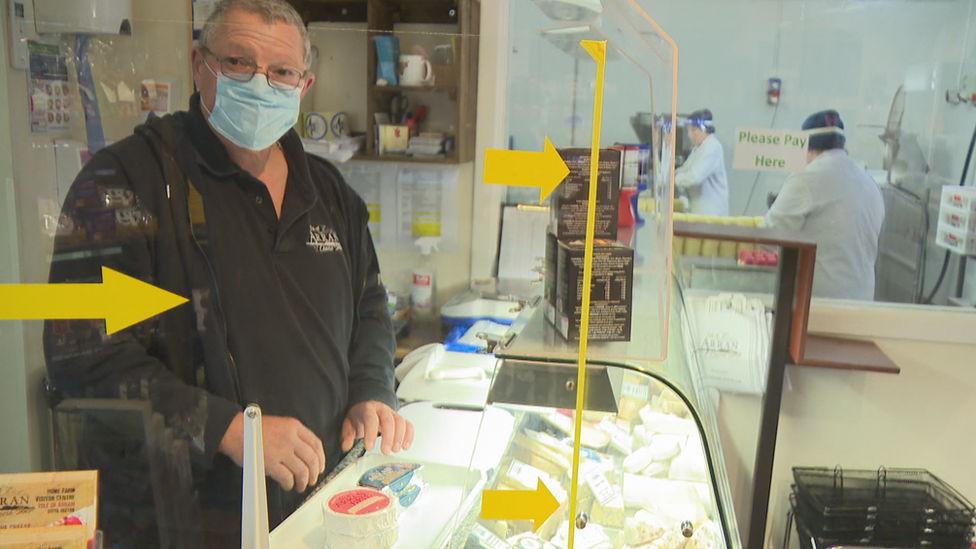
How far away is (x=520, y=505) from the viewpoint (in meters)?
0.95

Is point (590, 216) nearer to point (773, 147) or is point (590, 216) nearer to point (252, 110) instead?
point (252, 110)

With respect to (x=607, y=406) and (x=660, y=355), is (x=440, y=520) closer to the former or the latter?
(x=607, y=406)

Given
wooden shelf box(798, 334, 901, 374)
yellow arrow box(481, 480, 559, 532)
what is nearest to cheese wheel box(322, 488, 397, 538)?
yellow arrow box(481, 480, 559, 532)

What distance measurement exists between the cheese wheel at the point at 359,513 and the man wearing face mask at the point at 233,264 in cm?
6

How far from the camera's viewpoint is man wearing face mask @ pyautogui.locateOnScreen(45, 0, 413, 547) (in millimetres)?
875

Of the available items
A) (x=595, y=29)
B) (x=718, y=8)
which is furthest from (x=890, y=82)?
(x=595, y=29)

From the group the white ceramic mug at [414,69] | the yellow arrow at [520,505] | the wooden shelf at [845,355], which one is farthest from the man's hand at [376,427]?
the wooden shelf at [845,355]

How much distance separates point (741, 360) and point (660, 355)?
1.66 meters

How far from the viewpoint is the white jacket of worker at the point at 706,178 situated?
254 centimetres

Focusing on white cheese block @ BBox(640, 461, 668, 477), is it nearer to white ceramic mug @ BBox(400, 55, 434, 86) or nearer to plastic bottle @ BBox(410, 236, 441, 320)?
plastic bottle @ BBox(410, 236, 441, 320)

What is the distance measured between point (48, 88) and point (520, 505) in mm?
814

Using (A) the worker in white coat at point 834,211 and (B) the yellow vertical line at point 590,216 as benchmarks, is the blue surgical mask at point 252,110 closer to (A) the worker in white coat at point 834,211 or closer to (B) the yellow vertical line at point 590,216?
(B) the yellow vertical line at point 590,216

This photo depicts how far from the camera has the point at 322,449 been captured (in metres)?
0.97

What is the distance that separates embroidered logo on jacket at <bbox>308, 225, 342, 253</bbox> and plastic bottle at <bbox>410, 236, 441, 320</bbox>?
0.38ft
